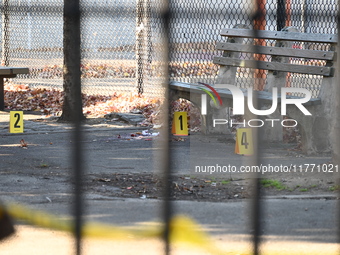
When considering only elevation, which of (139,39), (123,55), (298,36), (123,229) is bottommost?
(123,229)

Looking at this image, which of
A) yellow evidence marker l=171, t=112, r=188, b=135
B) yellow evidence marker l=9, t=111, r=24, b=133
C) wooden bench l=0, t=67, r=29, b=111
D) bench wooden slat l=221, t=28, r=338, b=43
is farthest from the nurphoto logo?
wooden bench l=0, t=67, r=29, b=111

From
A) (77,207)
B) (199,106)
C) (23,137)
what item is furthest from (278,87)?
(77,207)

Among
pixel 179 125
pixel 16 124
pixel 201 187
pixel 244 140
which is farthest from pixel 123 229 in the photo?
pixel 16 124

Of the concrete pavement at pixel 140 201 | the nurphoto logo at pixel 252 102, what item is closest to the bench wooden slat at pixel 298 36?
the nurphoto logo at pixel 252 102

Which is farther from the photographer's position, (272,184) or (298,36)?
(298,36)

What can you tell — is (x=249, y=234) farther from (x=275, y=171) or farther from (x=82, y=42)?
(x=275, y=171)

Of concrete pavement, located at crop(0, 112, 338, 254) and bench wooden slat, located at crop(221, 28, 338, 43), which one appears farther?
bench wooden slat, located at crop(221, 28, 338, 43)

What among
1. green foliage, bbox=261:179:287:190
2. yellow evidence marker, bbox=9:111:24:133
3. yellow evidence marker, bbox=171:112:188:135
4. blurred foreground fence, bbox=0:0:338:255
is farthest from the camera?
yellow evidence marker, bbox=9:111:24:133

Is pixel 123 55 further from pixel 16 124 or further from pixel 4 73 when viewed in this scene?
pixel 16 124

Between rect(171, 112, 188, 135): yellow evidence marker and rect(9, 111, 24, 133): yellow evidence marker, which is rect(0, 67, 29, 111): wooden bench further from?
rect(171, 112, 188, 135): yellow evidence marker

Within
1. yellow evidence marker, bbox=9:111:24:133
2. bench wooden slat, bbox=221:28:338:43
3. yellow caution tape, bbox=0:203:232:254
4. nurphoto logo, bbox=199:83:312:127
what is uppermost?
bench wooden slat, bbox=221:28:338:43

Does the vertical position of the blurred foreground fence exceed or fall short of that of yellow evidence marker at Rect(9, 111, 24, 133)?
it exceeds it

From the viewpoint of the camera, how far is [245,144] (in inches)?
224

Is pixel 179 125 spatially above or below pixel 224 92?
below
